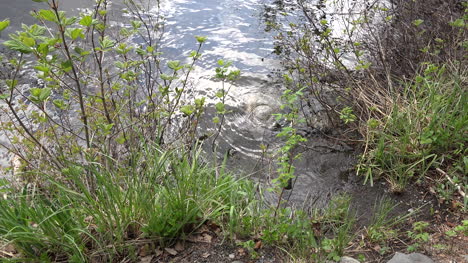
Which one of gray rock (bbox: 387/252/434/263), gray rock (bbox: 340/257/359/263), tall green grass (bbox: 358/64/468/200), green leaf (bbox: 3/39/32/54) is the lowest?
gray rock (bbox: 340/257/359/263)

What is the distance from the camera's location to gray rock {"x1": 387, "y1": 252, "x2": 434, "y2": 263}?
2.65 m

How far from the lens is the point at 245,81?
21.1ft

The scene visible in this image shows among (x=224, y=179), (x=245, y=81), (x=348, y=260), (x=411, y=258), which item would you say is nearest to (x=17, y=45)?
(x=224, y=179)

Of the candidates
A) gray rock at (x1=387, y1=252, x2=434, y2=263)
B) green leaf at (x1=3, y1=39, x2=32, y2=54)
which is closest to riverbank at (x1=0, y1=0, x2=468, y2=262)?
green leaf at (x1=3, y1=39, x2=32, y2=54)

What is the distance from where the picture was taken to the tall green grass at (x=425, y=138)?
3.88m

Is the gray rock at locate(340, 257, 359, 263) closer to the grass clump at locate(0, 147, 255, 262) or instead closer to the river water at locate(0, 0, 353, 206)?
the grass clump at locate(0, 147, 255, 262)

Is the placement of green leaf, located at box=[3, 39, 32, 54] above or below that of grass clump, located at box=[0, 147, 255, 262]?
above

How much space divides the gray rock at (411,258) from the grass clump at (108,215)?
46.0 inches

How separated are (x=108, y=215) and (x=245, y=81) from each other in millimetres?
4237

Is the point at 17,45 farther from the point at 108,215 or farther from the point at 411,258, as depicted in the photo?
the point at 411,258

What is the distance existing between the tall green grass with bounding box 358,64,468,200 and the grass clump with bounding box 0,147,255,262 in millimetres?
1966

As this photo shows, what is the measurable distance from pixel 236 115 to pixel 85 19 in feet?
11.6

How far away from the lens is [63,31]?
2361 mm

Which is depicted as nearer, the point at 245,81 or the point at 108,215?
the point at 108,215
